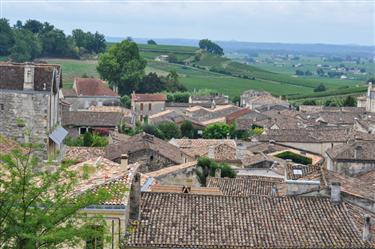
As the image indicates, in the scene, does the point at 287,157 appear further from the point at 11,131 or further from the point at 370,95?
the point at 370,95

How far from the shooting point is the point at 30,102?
36.8m

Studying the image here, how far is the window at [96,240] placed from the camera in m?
17.8

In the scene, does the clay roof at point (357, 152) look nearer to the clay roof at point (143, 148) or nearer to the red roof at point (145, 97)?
the clay roof at point (143, 148)

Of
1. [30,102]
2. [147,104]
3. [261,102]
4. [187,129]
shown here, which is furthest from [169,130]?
[30,102]

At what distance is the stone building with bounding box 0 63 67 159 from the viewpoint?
1443 inches

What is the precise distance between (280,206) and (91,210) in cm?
637

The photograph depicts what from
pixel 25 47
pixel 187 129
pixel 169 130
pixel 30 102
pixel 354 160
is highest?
pixel 25 47

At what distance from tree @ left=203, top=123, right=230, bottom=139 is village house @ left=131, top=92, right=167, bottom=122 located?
19604 mm

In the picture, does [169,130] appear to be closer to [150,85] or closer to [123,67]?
[123,67]

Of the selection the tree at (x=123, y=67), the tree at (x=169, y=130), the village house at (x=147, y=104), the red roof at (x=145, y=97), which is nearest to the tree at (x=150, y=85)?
the tree at (x=123, y=67)

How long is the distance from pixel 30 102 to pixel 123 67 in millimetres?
82192

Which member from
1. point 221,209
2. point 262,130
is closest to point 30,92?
point 221,209

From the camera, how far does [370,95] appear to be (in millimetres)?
107688

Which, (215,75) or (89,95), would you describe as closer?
(89,95)
